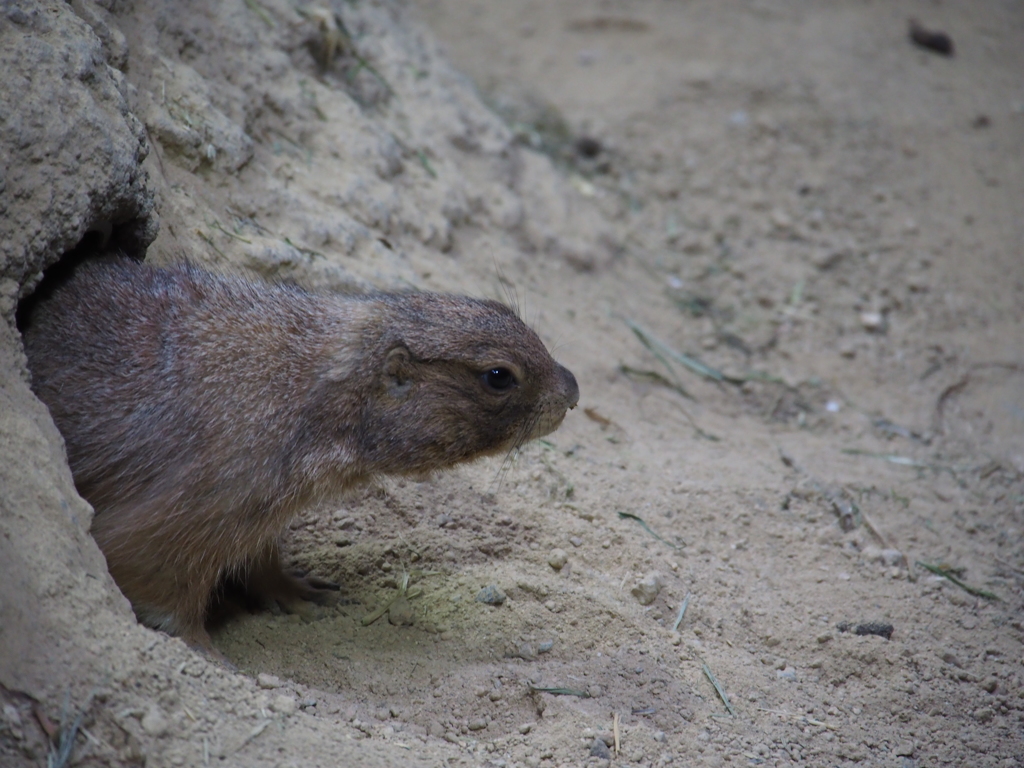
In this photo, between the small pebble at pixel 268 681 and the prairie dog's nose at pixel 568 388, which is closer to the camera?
the small pebble at pixel 268 681

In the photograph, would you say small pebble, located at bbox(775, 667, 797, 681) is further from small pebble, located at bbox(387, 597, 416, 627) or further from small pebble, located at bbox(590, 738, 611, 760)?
small pebble, located at bbox(387, 597, 416, 627)

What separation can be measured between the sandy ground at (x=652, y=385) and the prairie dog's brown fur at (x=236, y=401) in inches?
23.7

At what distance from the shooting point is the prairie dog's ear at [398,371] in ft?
13.9

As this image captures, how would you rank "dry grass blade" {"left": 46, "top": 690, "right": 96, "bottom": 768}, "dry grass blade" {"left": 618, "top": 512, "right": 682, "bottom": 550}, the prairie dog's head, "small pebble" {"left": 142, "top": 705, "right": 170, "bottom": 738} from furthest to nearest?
"dry grass blade" {"left": 618, "top": 512, "right": 682, "bottom": 550}
the prairie dog's head
"small pebble" {"left": 142, "top": 705, "right": 170, "bottom": 738}
"dry grass blade" {"left": 46, "top": 690, "right": 96, "bottom": 768}

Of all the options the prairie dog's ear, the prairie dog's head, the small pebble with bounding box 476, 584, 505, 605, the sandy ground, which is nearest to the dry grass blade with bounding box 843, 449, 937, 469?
the sandy ground

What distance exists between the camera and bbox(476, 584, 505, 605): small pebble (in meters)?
4.47

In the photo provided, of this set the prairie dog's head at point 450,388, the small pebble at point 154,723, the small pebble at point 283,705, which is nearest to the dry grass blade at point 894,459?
the prairie dog's head at point 450,388

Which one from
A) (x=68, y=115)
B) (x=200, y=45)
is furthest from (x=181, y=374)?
(x=200, y=45)

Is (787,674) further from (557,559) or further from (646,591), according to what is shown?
(557,559)

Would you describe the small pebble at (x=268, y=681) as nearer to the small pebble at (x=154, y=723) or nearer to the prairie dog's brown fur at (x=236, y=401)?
the prairie dog's brown fur at (x=236, y=401)

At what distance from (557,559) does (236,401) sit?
1710 mm

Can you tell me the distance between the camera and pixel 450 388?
4.26m

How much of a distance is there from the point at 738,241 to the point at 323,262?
4724mm

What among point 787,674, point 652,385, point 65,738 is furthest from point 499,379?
point 652,385
